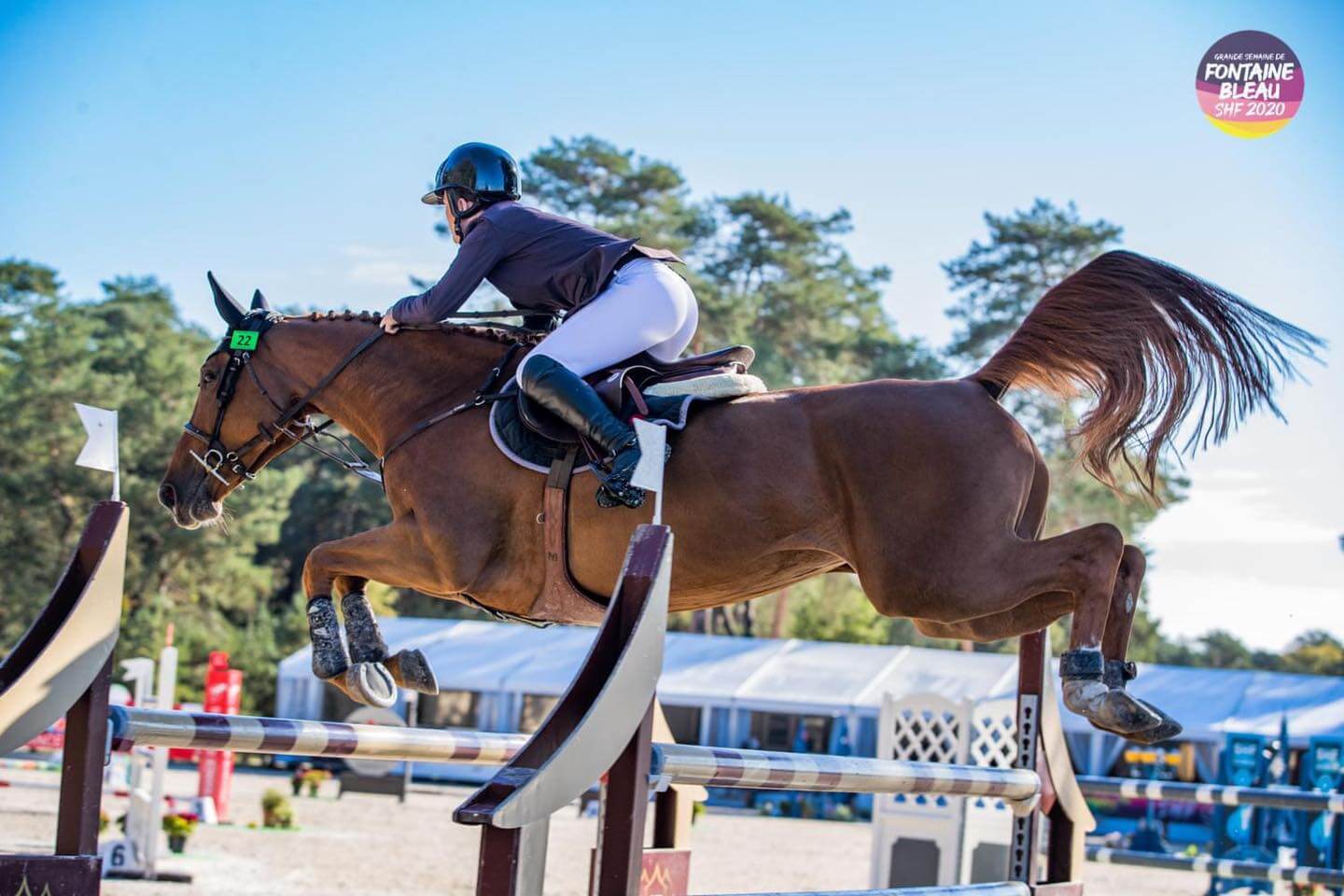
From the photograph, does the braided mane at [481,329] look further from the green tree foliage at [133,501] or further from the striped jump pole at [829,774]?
the green tree foliage at [133,501]

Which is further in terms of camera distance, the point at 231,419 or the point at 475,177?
the point at 231,419

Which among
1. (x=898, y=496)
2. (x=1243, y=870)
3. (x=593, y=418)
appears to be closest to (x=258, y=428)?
(x=593, y=418)

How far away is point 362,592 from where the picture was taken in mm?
4199

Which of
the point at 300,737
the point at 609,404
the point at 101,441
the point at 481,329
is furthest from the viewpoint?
the point at 481,329

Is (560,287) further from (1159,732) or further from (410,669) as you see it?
(1159,732)

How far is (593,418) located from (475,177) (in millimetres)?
1002

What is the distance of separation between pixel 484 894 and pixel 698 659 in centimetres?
2191

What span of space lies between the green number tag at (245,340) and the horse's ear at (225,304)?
0.17ft

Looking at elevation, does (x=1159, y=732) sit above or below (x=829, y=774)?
above

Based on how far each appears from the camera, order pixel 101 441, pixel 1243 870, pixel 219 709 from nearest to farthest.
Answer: pixel 101 441 < pixel 1243 870 < pixel 219 709

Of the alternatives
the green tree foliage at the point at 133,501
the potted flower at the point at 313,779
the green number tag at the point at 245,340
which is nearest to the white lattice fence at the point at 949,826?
the green number tag at the point at 245,340

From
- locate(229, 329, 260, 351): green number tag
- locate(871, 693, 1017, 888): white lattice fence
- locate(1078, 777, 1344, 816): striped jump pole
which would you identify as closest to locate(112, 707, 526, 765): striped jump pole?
locate(229, 329, 260, 351): green number tag

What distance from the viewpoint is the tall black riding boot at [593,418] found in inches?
144

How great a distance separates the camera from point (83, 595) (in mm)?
2961
